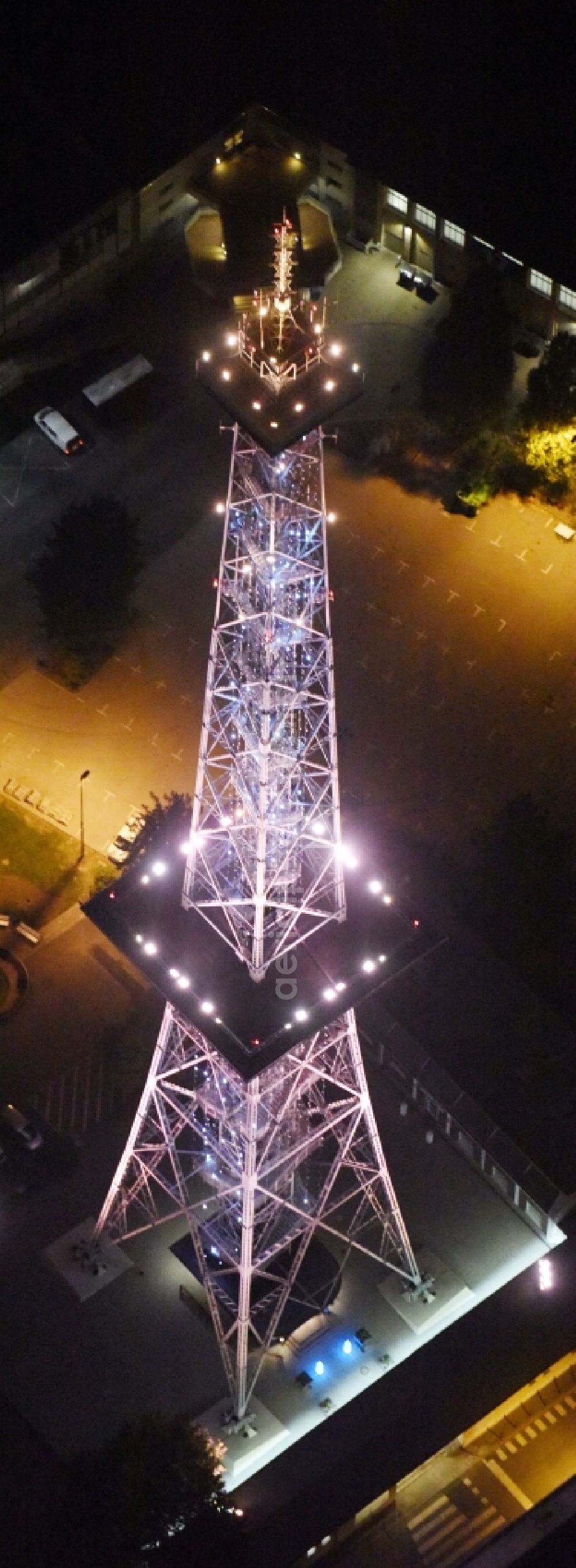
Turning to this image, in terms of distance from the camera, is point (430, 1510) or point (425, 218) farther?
point (425, 218)

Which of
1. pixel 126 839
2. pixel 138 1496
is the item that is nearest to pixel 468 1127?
pixel 138 1496

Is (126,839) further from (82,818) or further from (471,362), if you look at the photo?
(471,362)

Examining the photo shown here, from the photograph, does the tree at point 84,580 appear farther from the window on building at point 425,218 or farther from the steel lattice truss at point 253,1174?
the window on building at point 425,218

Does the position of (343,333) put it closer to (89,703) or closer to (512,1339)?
(89,703)

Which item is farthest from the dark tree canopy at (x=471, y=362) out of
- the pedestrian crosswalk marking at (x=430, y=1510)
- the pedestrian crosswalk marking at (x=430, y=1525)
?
the pedestrian crosswalk marking at (x=430, y=1525)

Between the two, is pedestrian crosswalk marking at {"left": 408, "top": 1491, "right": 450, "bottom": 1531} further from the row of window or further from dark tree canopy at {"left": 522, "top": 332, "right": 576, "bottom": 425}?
the row of window

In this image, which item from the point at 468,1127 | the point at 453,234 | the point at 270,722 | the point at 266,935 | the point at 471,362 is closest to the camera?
the point at 270,722
